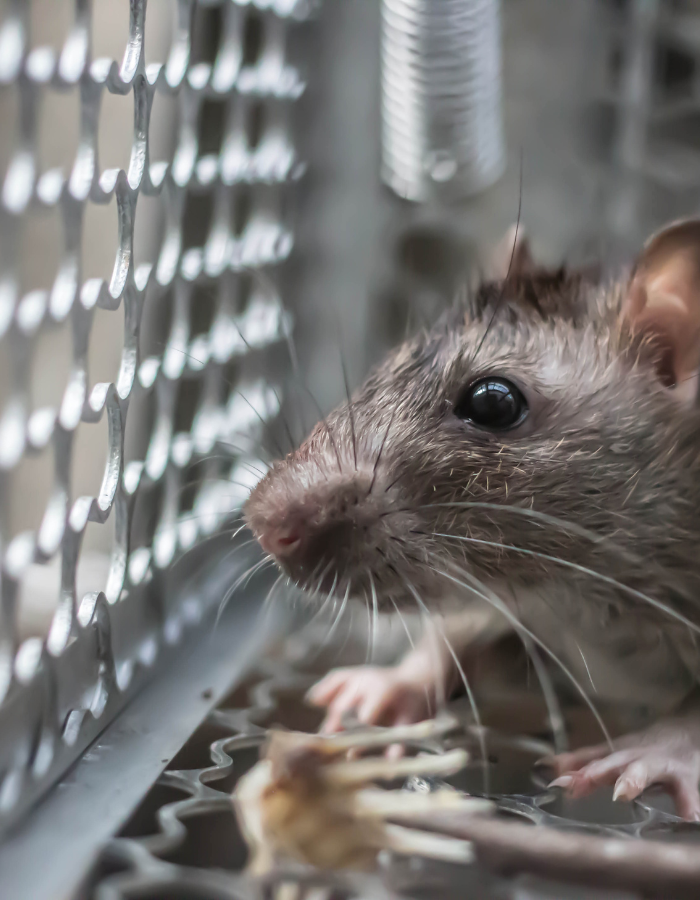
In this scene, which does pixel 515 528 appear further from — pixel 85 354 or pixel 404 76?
pixel 404 76

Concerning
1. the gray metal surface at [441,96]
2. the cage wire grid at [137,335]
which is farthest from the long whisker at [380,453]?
the gray metal surface at [441,96]

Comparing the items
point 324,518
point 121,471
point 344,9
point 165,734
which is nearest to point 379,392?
point 324,518

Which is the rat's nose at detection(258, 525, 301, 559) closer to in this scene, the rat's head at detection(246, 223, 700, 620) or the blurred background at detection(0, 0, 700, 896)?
the rat's head at detection(246, 223, 700, 620)

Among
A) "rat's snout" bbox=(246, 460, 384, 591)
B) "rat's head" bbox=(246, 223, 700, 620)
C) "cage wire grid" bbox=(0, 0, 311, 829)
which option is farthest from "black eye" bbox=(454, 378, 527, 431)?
"cage wire grid" bbox=(0, 0, 311, 829)

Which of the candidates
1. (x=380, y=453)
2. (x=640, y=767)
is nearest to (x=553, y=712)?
(x=640, y=767)

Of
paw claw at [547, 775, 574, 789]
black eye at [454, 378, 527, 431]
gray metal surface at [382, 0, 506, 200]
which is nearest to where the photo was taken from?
paw claw at [547, 775, 574, 789]

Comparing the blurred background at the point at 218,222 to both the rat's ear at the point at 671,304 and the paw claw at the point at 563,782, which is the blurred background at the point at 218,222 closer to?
the rat's ear at the point at 671,304
